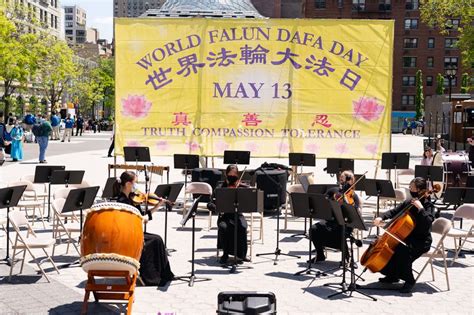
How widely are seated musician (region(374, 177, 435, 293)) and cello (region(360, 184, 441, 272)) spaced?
75mm

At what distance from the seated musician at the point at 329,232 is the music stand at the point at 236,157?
5.58 meters

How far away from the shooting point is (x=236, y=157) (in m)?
17.1

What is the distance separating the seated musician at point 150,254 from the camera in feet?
31.8

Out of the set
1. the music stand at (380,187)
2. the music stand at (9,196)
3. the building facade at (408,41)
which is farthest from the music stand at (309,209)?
the building facade at (408,41)

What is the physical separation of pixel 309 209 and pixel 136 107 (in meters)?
8.12

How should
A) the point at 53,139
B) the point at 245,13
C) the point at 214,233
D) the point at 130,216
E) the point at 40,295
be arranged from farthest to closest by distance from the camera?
the point at 245,13 → the point at 53,139 → the point at 214,233 → the point at 40,295 → the point at 130,216

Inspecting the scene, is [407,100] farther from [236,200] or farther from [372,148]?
[236,200]

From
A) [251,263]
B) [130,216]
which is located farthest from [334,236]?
[130,216]

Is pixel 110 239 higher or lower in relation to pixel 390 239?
higher

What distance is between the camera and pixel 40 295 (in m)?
9.16

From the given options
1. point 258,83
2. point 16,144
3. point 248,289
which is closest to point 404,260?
point 248,289

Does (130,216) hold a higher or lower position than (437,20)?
lower

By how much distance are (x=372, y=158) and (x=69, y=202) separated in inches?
380

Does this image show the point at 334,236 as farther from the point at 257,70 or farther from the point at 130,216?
the point at 257,70
